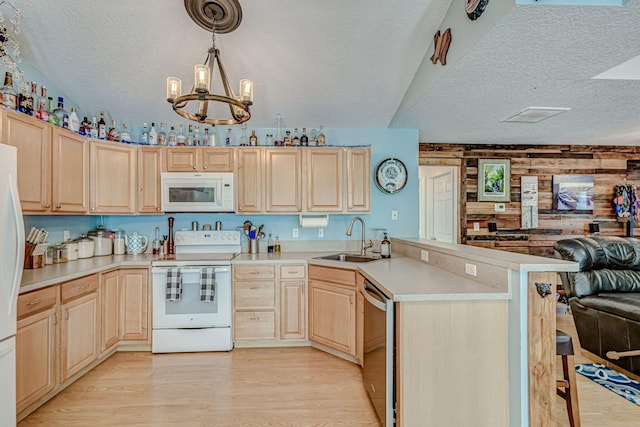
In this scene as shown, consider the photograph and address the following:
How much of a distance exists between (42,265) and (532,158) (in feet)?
19.8

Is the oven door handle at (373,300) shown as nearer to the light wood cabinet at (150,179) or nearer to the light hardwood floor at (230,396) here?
the light hardwood floor at (230,396)

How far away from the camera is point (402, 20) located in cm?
237

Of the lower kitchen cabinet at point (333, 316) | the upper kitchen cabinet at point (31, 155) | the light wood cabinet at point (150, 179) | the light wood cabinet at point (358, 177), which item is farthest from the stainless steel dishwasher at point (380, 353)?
the upper kitchen cabinet at point (31, 155)

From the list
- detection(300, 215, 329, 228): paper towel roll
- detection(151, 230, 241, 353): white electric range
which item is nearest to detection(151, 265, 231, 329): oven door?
detection(151, 230, 241, 353): white electric range

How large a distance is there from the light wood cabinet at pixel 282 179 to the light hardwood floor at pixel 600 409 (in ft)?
9.02

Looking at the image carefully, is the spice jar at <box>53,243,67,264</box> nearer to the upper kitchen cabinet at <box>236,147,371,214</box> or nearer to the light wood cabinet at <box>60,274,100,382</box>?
the light wood cabinet at <box>60,274,100,382</box>

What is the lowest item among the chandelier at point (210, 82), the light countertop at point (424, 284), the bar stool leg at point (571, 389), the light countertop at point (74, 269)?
the bar stool leg at point (571, 389)

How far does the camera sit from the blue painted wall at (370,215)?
3738 mm

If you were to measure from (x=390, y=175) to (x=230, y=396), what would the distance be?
2819 millimetres

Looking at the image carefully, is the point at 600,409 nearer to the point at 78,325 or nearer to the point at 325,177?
the point at 325,177

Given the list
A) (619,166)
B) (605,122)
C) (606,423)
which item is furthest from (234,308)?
(619,166)

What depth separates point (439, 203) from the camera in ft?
17.3

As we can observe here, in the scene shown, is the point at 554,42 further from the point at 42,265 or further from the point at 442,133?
the point at 42,265

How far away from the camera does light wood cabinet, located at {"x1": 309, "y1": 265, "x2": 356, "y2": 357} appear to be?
9.24 feet
